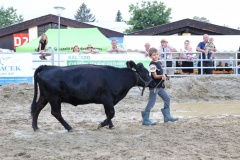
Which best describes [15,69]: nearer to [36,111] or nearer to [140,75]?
[36,111]

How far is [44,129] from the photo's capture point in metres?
7.94

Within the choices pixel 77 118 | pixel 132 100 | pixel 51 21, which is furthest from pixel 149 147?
pixel 51 21

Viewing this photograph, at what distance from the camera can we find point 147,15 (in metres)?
47.9

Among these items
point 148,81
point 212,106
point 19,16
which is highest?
point 19,16

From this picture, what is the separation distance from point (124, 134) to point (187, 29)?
2050 centimetres

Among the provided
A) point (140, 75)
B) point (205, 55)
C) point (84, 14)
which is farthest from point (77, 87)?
point (84, 14)

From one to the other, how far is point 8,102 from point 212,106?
568cm

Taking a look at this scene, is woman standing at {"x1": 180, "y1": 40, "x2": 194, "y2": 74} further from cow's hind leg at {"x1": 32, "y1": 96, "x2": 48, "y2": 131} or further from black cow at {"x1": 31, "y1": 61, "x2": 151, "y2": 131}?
cow's hind leg at {"x1": 32, "y1": 96, "x2": 48, "y2": 131}

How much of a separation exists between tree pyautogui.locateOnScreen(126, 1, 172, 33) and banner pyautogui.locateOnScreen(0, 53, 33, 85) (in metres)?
33.9

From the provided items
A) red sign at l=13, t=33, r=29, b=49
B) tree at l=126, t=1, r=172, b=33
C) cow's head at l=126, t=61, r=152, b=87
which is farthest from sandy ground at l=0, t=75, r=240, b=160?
tree at l=126, t=1, r=172, b=33

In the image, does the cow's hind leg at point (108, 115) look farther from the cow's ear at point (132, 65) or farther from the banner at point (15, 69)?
the banner at point (15, 69)

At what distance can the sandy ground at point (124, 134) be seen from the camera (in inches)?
225

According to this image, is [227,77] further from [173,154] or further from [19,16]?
[19,16]

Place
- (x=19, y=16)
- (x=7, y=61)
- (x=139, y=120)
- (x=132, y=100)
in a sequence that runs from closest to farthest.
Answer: (x=139, y=120) < (x=132, y=100) < (x=7, y=61) < (x=19, y=16)
